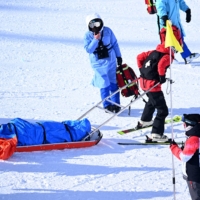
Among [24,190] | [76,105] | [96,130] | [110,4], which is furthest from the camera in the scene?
[110,4]

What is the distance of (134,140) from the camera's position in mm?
6621

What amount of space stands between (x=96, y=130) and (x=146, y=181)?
43.9 inches

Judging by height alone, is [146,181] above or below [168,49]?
below

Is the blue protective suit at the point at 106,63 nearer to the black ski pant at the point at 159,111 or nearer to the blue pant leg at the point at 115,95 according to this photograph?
the blue pant leg at the point at 115,95

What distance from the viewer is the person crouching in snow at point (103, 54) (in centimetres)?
716

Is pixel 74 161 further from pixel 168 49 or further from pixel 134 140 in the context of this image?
pixel 168 49

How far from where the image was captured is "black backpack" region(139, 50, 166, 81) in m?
6.36

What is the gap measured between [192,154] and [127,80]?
10.1 ft

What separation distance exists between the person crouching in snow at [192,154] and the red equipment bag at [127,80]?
2.80m

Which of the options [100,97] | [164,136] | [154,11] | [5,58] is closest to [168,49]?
[164,136]

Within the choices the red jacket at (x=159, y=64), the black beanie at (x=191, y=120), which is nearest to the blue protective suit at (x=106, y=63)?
the red jacket at (x=159, y=64)

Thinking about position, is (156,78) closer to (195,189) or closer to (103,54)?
(103,54)

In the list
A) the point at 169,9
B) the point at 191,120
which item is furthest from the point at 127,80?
the point at 191,120

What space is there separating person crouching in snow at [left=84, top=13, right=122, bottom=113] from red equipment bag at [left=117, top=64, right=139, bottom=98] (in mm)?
138
